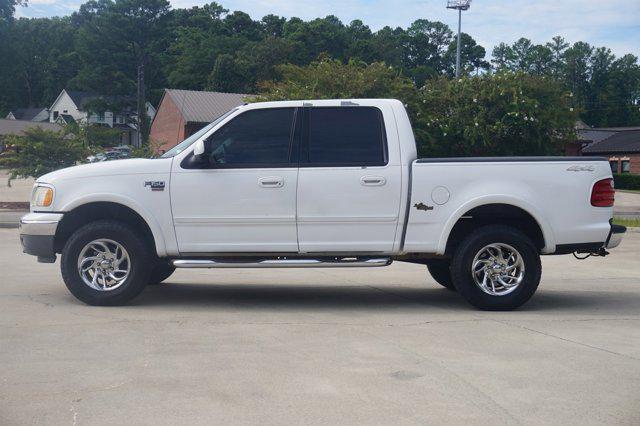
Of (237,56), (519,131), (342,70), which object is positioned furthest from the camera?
(237,56)

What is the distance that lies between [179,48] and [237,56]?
509 inches

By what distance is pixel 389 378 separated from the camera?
590 cm

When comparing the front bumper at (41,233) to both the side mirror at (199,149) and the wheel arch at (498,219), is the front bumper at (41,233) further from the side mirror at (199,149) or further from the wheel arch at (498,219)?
the wheel arch at (498,219)

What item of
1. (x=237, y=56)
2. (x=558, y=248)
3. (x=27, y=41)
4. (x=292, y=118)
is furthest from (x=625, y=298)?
(x=27, y=41)

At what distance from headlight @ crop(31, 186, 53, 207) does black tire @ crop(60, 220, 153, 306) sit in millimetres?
471

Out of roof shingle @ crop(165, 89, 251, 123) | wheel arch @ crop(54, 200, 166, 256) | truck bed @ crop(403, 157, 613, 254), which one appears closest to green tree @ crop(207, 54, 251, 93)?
roof shingle @ crop(165, 89, 251, 123)

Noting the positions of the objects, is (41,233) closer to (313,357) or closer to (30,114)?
(313,357)

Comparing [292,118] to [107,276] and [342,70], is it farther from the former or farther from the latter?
[342,70]

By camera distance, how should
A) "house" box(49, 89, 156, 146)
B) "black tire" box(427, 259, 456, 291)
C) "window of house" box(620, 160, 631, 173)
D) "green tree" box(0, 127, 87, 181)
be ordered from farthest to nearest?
"house" box(49, 89, 156, 146), "window of house" box(620, 160, 631, 173), "green tree" box(0, 127, 87, 181), "black tire" box(427, 259, 456, 291)

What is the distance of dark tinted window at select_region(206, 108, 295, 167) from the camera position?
8.78 metres

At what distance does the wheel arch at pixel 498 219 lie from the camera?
8.60m

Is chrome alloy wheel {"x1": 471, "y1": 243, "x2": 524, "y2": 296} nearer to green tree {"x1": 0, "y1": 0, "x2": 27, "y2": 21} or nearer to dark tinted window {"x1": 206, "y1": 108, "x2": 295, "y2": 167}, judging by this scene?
dark tinted window {"x1": 206, "y1": 108, "x2": 295, "y2": 167}

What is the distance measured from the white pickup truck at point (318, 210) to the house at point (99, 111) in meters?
62.2

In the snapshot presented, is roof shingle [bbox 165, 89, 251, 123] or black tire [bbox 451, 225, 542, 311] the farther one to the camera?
roof shingle [bbox 165, 89, 251, 123]
